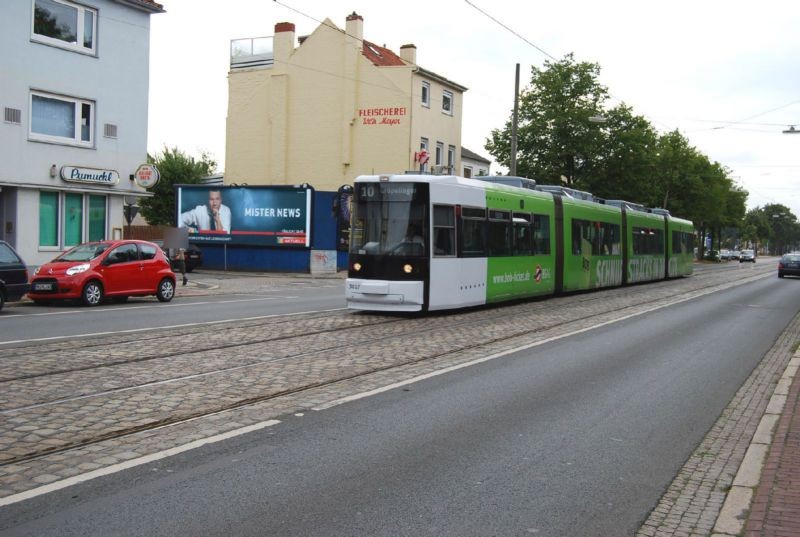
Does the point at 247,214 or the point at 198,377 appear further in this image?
the point at 247,214

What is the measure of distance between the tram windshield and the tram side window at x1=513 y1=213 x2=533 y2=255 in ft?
14.7

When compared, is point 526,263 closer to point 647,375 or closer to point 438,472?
point 647,375

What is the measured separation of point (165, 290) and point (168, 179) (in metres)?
46.3

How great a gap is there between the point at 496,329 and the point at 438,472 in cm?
932

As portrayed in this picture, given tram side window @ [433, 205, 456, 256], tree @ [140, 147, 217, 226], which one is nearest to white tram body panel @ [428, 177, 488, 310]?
tram side window @ [433, 205, 456, 256]

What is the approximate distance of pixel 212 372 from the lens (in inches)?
378

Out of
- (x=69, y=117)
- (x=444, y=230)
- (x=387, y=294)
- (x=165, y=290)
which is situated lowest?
(x=165, y=290)

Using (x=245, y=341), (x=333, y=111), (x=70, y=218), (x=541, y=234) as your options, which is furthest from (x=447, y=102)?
(x=245, y=341)

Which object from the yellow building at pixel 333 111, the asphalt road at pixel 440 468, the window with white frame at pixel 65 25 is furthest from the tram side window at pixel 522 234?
the yellow building at pixel 333 111

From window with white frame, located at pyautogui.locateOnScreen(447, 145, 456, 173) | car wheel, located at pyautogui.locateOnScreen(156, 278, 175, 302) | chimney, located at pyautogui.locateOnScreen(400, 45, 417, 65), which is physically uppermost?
chimney, located at pyautogui.locateOnScreen(400, 45, 417, 65)

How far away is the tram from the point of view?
16.5 metres

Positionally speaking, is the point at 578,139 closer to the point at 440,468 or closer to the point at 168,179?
the point at 168,179

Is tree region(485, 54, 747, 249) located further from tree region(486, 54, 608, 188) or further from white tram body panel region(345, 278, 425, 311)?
white tram body panel region(345, 278, 425, 311)

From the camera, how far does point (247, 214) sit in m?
38.8
